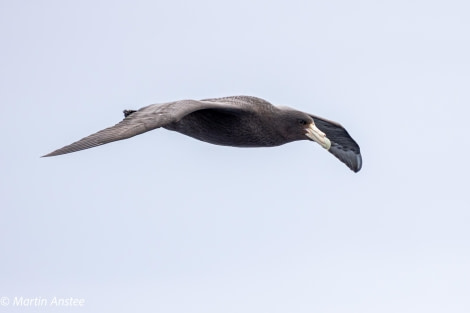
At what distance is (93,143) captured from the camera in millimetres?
18859

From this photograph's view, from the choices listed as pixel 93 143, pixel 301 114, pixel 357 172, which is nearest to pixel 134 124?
pixel 93 143

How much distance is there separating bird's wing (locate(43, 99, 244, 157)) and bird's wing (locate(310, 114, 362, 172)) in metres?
4.56

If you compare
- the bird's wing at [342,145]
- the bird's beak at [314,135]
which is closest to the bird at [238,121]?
the bird's beak at [314,135]

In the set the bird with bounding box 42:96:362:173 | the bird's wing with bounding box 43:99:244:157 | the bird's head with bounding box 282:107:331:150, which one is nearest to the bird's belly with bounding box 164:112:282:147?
the bird with bounding box 42:96:362:173

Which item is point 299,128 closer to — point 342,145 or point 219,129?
point 219,129

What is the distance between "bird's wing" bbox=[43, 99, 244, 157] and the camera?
18.8 metres

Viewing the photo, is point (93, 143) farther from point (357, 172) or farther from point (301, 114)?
point (357, 172)

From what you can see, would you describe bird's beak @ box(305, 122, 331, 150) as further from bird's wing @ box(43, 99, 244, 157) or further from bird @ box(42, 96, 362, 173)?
bird's wing @ box(43, 99, 244, 157)

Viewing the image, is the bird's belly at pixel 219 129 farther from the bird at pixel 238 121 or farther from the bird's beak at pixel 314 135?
the bird's beak at pixel 314 135

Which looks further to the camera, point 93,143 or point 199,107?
point 199,107

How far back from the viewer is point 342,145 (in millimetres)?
26266

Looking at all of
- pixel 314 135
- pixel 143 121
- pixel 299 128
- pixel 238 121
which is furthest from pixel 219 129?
pixel 143 121

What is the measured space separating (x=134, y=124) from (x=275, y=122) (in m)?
3.68

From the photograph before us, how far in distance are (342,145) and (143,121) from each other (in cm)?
735
